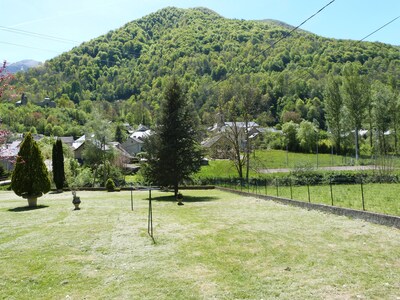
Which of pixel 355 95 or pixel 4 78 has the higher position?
pixel 355 95

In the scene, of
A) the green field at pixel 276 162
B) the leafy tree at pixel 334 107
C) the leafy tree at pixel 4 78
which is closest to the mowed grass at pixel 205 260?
the leafy tree at pixel 4 78

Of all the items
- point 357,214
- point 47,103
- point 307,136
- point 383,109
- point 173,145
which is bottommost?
point 357,214

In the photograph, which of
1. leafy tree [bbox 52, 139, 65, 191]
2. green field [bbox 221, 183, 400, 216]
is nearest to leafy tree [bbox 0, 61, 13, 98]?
green field [bbox 221, 183, 400, 216]

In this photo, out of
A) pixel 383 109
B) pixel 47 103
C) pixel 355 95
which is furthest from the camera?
pixel 47 103

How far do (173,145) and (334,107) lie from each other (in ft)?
198

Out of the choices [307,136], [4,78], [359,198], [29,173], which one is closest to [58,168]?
[29,173]

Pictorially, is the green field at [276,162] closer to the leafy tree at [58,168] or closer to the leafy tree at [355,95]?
the leafy tree at [355,95]

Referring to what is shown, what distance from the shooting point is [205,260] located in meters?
9.27

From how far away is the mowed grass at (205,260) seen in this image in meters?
7.13

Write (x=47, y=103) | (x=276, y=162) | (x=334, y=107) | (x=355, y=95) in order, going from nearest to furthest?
(x=355, y=95)
(x=276, y=162)
(x=334, y=107)
(x=47, y=103)

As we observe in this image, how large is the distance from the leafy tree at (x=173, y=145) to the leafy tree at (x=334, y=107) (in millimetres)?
55924

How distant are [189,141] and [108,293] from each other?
2417 centimetres

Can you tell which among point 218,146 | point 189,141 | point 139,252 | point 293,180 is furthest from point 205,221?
point 218,146

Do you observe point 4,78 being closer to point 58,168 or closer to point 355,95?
point 58,168
